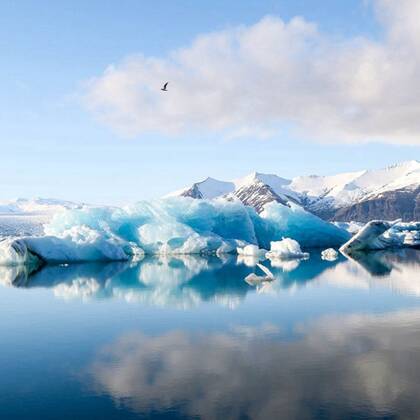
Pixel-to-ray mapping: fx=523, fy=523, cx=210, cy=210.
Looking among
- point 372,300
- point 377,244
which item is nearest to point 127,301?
point 372,300

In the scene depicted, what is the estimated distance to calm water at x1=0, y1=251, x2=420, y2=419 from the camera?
746 cm

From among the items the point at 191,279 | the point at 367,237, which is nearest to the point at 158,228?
Answer: the point at 191,279

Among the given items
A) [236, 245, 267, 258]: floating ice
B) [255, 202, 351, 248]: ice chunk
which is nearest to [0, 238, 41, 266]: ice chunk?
[236, 245, 267, 258]: floating ice

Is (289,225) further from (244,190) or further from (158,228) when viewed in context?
(244,190)

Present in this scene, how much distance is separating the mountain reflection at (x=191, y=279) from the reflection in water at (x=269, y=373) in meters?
5.06

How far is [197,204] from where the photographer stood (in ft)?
130

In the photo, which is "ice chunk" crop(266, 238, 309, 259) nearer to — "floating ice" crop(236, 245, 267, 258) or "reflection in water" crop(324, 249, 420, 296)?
"floating ice" crop(236, 245, 267, 258)

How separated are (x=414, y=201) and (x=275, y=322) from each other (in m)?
198

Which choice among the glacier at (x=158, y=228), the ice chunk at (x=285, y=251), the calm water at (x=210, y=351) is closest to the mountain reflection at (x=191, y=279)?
the calm water at (x=210, y=351)

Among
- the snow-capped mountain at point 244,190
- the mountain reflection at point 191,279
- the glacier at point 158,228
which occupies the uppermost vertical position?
the snow-capped mountain at point 244,190

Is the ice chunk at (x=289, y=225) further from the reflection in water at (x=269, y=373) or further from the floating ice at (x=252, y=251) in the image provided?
the reflection in water at (x=269, y=373)

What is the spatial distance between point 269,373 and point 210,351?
1.84 metres

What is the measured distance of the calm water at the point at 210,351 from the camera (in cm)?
746

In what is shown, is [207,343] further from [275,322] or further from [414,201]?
[414,201]
